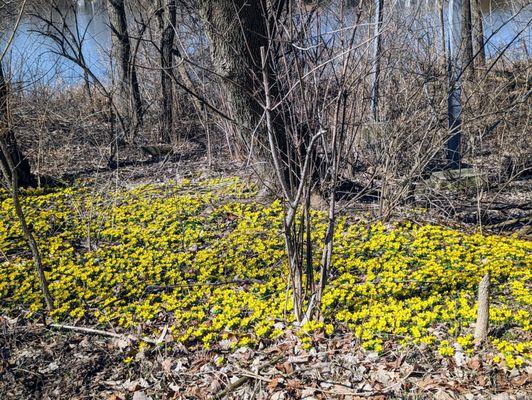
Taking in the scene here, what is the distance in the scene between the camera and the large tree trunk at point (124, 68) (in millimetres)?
11336

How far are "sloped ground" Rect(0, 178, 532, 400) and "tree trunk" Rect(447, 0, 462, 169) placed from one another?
1.39 metres

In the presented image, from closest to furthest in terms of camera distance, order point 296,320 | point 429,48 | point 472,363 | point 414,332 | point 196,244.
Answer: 1. point 472,363
2. point 414,332
3. point 296,320
4. point 196,244
5. point 429,48

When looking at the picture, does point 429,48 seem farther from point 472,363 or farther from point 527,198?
point 472,363

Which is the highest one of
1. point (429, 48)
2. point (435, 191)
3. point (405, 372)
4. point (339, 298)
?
point (429, 48)

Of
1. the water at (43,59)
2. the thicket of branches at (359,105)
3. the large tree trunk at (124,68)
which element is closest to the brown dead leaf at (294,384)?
the thicket of branches at (359,105)

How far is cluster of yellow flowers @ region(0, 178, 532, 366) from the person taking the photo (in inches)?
175

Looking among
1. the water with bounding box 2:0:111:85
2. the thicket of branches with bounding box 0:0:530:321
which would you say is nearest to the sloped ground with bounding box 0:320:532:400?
the thicket of branches with bounding box 0:0:530:321

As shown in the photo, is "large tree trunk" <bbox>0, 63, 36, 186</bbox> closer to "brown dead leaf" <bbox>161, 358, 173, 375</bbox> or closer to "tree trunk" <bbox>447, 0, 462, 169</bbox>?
"brown dead leaf" <bbox>161, 358, 173, 375</bbox>

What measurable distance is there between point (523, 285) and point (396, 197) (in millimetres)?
1829

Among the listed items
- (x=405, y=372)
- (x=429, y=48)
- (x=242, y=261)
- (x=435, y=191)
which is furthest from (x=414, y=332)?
(x=429, y=48)

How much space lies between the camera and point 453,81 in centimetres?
608

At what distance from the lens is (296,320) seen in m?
4.57

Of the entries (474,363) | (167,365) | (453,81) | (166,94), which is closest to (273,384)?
(167,365)

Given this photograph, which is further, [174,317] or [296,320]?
[174,317]
